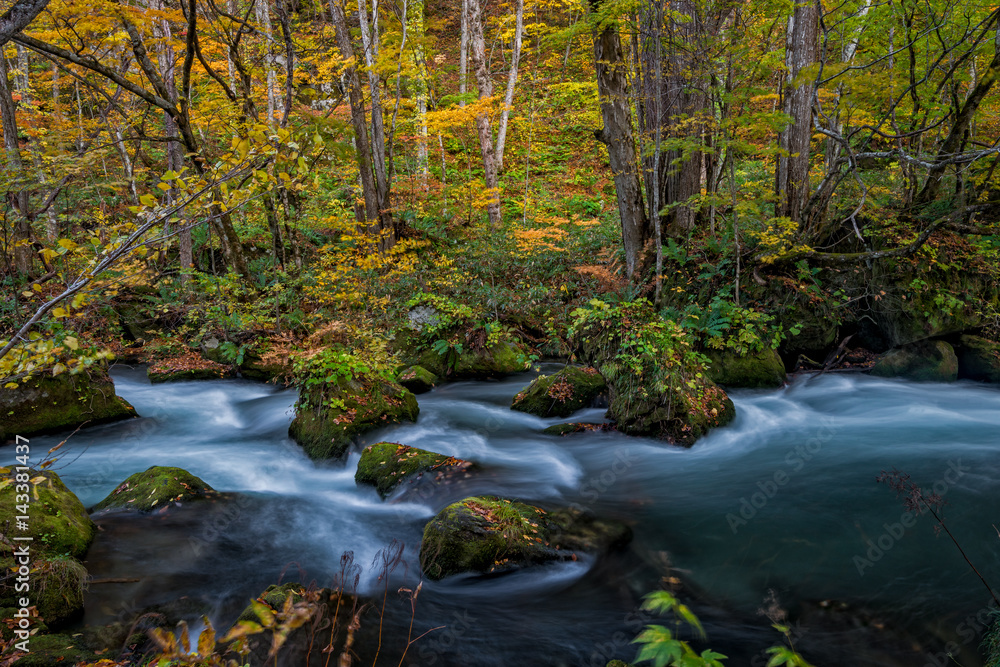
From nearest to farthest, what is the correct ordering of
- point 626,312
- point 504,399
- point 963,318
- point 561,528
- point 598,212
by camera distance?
1. point 561,528
2. point 626,312
3. point 963,318
4. point 504,399
5. point 598,212

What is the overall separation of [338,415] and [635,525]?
13.2 feet

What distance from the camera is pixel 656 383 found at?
22.0ft

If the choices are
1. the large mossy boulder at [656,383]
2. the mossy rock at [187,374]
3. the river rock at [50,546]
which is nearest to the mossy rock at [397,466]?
the large mossy boulder at [656,383]

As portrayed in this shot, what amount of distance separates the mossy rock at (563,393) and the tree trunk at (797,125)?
191 inches

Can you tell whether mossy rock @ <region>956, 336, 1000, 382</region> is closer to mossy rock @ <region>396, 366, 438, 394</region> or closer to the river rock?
mossy rock @ <region>396, 366, 438, 394</region>

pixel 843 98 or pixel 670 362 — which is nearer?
pixel 670 362

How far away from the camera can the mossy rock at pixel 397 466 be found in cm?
570

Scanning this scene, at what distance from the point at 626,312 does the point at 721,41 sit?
488 centimetres

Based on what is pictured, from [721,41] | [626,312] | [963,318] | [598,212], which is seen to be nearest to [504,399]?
[626,312]

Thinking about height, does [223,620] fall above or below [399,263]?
below

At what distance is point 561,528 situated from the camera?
477cm

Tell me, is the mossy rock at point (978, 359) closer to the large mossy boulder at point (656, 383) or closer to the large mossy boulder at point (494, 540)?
the large mossy boulder at point (656, 383)

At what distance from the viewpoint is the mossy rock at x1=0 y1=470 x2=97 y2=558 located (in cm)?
383

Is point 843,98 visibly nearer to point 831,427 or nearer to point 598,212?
point 831,427
